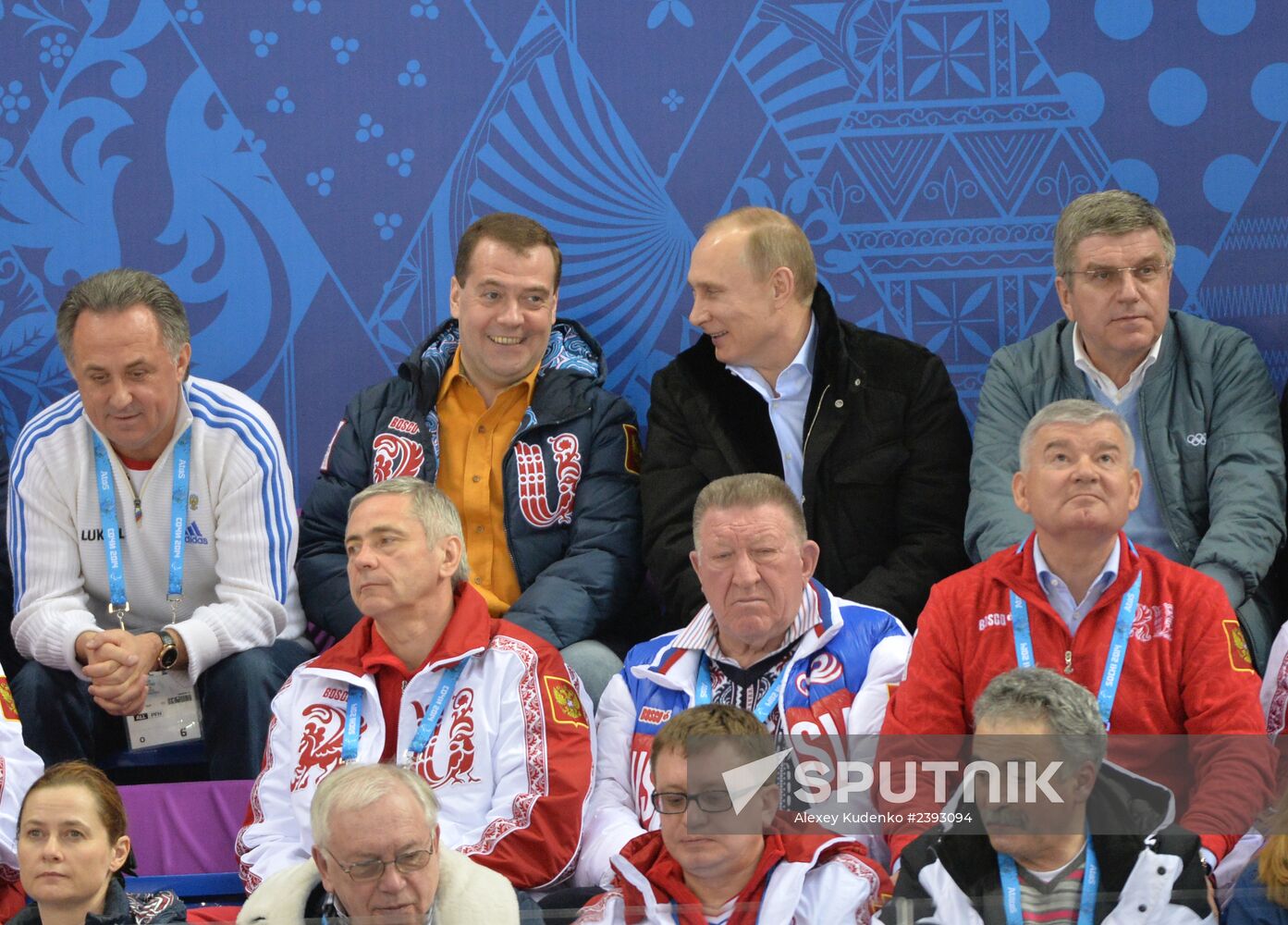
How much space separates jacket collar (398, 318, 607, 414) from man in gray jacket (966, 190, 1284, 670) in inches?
40.0

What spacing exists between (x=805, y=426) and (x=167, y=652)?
157 cm

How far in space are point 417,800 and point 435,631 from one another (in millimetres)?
662

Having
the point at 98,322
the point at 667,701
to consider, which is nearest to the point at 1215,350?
the point at 667,701

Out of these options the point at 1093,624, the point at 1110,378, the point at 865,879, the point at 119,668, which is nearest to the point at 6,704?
the point at 119,668

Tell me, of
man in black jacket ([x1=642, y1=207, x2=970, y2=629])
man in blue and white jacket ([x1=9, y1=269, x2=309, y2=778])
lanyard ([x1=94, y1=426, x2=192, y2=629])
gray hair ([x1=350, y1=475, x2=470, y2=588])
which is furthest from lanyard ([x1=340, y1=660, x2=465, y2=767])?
lanyard ([x1=94, y1=426, x2=192, y2=629])

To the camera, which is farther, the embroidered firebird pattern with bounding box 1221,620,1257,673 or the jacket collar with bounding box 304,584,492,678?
the jacket collar with bounding box 304,584,492,678

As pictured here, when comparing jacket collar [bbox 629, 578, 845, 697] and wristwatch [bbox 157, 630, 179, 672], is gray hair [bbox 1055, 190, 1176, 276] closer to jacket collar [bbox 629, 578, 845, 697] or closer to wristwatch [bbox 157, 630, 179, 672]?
jacket collar [bbox 629, 578, 845, 697]

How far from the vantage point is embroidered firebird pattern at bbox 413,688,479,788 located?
341 cm

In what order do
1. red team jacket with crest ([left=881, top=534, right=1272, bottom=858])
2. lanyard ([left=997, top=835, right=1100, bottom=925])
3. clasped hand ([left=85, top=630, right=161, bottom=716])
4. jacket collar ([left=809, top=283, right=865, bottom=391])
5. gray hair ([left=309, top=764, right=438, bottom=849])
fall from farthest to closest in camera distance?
jacket collar ([left=809, top=283, right=865, bottom=391])
clasped hand ([left=85, top=630, right=161, bottom=716])
red team jacket with crest ([left=881, top=534, right=1272, bottom=858])
gray hair ([left=309, top=764, right=438, bottom=849])
lanyard ([left=997, top=835, right=1100, bottom=925])

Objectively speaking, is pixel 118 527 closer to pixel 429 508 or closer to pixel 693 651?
pixel 429 508

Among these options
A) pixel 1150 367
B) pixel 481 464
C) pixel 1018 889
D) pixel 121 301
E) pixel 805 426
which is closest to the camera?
pixel 1018 889

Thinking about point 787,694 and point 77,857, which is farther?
point 787,694

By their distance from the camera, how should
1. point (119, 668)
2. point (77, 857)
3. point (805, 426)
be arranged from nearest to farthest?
1. point (77, 857)
2. point (119, 668)
3. point (805, 426)

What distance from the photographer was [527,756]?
340cm
